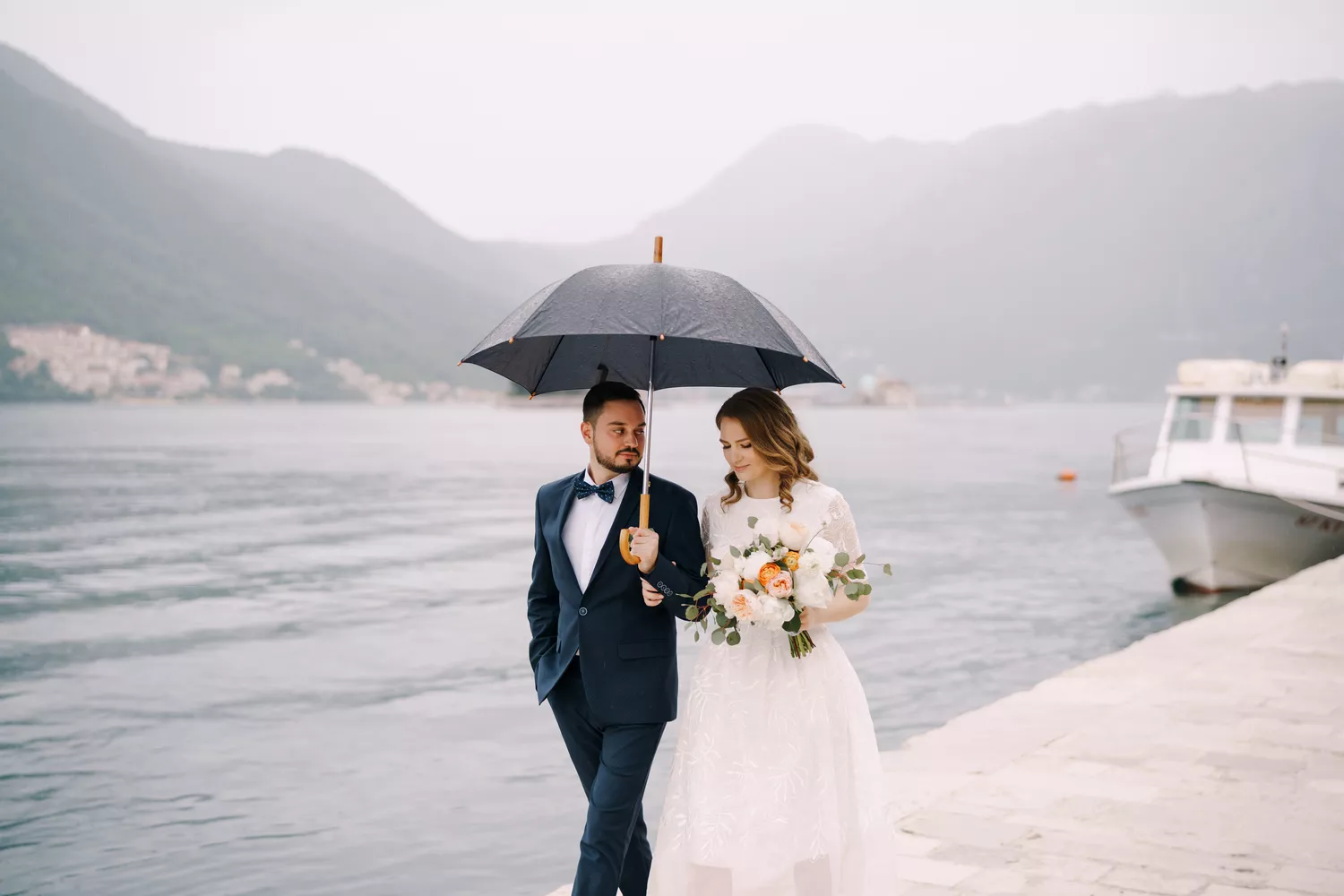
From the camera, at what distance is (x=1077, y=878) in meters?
5.07

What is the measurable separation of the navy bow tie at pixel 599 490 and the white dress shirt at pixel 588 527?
0.01 meters

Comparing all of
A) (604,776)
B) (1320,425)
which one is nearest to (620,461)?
(604,776)

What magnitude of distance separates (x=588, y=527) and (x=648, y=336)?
25.5 inches

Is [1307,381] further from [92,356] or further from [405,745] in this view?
[92,356]

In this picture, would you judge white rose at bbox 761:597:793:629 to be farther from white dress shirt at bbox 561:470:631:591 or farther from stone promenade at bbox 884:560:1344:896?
stone promenade at bbox 884:560:1344:896

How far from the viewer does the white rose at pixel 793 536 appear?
3799 mm

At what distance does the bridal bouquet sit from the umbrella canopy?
605 mm

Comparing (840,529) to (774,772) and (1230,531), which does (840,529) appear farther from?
(1230,531)

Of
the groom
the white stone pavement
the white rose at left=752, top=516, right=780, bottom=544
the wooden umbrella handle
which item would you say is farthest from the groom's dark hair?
the white stone pavement

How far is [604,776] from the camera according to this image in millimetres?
3805

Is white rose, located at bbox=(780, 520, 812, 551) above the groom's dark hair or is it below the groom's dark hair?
below

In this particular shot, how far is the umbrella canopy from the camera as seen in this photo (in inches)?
143

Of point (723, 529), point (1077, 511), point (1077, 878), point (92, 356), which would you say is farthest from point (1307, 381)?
point (92, 356)

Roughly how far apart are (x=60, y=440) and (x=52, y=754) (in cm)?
8493
